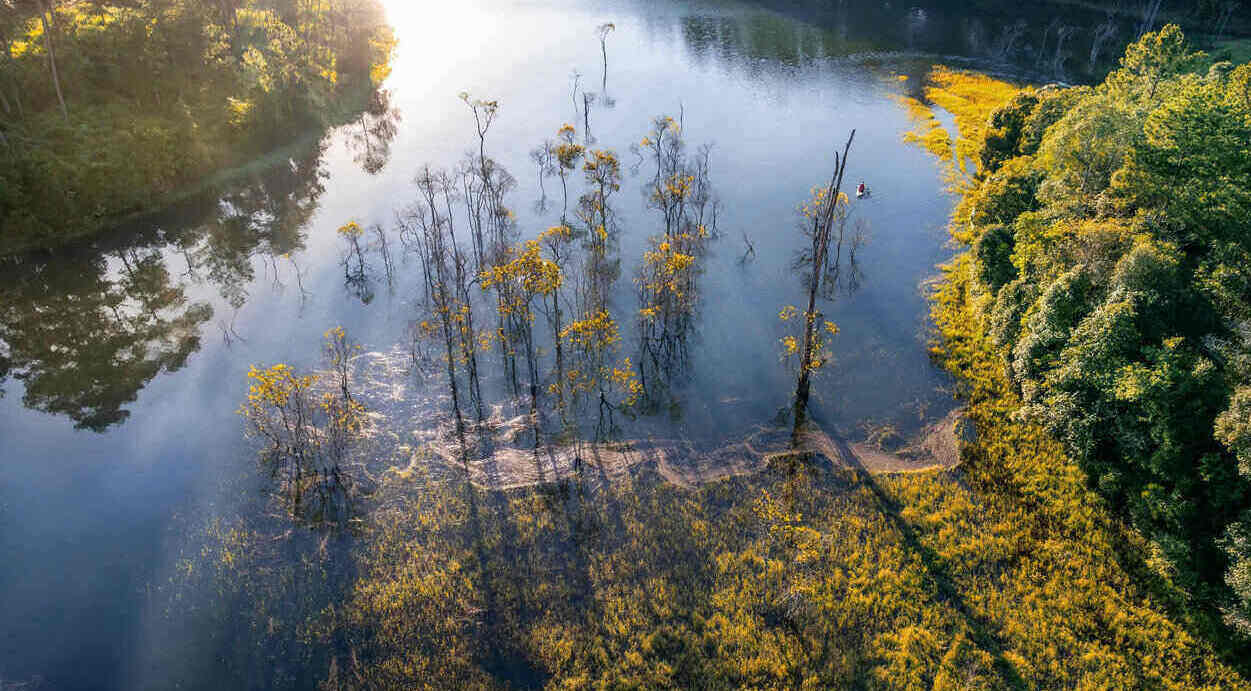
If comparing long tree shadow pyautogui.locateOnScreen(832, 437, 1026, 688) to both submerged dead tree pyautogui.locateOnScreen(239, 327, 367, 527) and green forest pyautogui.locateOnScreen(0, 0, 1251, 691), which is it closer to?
green forest pyautogui.locateOnScreen(0, 0, 1251, 691)

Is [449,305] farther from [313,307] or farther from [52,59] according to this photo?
[52,59]

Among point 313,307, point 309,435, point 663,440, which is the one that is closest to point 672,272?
point 663,440

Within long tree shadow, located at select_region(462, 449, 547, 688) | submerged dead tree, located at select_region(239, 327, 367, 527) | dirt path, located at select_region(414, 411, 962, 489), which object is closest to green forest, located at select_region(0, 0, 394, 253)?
submerged dead tree, located at select_region(239, 327, 367, 527)

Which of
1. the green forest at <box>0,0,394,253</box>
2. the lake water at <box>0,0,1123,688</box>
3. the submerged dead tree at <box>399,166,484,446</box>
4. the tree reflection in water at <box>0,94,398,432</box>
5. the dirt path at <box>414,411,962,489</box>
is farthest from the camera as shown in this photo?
the green forest at <box>0,0,394,253</box>

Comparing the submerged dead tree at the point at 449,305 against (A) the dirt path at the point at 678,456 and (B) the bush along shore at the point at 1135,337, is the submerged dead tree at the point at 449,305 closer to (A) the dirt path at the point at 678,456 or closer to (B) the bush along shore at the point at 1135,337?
(A) the dirt path at the point at 678,456

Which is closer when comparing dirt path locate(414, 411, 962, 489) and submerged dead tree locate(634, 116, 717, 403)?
dirt path locate(414, 411, 962, 489)

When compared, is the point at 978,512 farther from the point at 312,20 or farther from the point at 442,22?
the point at 442,22
